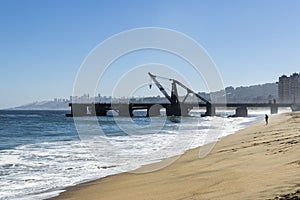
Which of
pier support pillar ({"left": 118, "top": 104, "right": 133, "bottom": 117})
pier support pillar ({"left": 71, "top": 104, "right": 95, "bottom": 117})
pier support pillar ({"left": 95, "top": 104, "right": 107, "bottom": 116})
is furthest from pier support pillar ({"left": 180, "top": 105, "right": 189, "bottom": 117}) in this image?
pier support pillar ({"left": 71, "top": 104, "right": 95, "bottom": 117})

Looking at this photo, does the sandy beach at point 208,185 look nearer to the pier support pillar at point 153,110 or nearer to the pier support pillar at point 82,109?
the pier support pillar at point 153,110

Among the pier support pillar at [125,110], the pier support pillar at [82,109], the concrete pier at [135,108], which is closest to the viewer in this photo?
the concrete pier at [135,108]

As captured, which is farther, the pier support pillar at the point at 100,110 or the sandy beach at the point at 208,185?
the pier support pillar at the point at 100,110

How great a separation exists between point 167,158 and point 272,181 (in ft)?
35.8

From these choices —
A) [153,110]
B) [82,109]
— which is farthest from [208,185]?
[82,109]

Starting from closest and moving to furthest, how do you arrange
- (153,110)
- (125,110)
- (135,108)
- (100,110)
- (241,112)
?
(125,110), (135,108), (153,110), (100,110), (241,112)

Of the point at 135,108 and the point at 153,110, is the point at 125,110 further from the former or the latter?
the point at 153,110

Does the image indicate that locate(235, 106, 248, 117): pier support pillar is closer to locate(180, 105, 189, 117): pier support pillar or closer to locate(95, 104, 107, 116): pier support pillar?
locate(180, 105, 189, 117): pier support pillar

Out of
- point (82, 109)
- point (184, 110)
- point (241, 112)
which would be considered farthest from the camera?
point (82, 109)

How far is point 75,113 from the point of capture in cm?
11512

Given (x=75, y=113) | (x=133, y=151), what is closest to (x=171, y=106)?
(x=75, y=113)

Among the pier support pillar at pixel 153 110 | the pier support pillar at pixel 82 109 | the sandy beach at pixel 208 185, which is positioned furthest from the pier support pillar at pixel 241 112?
the sandy beach at pixel 208 185

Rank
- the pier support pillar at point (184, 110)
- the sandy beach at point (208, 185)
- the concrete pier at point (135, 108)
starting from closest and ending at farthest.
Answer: the sandy beach at point (208, 185) → the pier support pillar at point (184, 110) → the concrete pier at point (135, 108)

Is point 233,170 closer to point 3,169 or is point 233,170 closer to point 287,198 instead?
point 287,198
